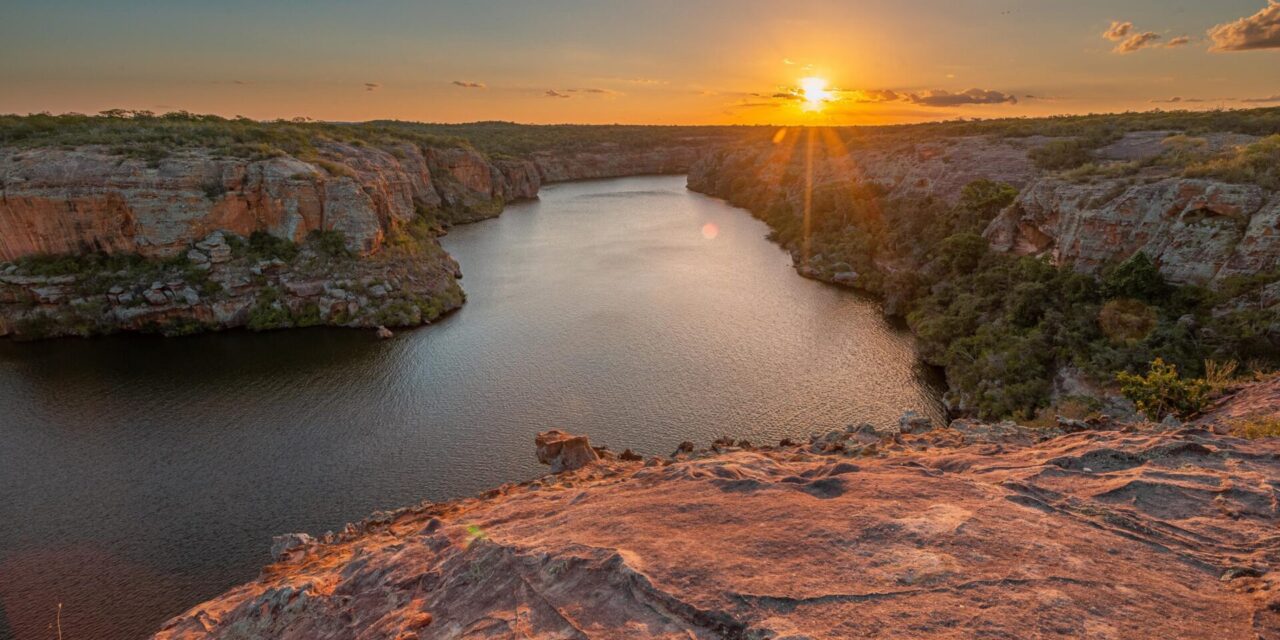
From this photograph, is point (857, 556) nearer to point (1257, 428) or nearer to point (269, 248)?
point (1257, 428)

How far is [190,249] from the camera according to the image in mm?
36500

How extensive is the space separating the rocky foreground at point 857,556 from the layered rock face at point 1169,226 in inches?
515

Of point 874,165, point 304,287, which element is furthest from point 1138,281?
point 304,287

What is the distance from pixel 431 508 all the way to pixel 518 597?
8.39 m

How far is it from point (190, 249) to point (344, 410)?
1998 centimetres

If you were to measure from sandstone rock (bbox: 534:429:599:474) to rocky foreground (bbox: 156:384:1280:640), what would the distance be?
370 cm

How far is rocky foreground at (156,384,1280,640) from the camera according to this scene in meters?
6.90

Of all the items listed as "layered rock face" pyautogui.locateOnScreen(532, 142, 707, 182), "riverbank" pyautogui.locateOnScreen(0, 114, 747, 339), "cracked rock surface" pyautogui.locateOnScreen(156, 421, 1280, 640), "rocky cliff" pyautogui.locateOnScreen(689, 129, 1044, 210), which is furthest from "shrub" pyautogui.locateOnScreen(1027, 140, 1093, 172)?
"layered rock face" pyautogui.locateOnScreen(532, 142, 707, 182)

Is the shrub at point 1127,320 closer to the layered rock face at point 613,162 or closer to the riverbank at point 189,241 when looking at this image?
the riverbank at point 189,241

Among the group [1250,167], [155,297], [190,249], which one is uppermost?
[1250,167]

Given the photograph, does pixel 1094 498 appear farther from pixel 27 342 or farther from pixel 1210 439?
pixel 27 342

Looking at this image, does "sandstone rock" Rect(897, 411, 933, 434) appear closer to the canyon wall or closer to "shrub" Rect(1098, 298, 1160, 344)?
"shrub" Rect(1098, 298, 1160, 344)

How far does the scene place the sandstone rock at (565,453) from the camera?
17.3m

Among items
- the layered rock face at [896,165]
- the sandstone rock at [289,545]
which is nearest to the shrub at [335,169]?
the sandstone rock at [289,545]
